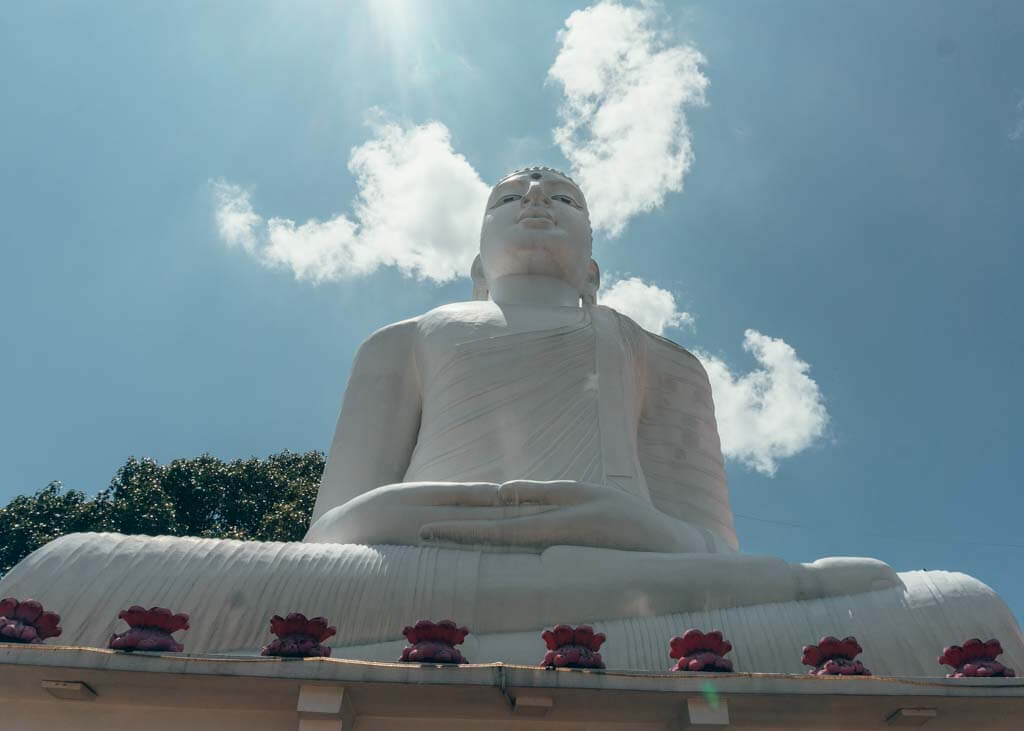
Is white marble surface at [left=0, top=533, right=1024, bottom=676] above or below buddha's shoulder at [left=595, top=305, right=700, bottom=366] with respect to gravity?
below

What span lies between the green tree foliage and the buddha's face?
7701 mm

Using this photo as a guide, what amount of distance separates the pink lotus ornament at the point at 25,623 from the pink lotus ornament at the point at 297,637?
2.62 ft

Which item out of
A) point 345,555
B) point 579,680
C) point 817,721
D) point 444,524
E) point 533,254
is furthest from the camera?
point 533,254

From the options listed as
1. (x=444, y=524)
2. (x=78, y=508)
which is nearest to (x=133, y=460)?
(x=78, y=508)

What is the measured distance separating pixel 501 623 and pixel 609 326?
3282 millimetres

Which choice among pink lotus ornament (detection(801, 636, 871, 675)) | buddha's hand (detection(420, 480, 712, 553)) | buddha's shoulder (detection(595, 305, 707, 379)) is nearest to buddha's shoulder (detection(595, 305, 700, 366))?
buddha's shoulder (detection(595, 305, 707, 379))

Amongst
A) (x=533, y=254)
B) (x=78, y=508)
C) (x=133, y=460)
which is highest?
(x=133, y=460)

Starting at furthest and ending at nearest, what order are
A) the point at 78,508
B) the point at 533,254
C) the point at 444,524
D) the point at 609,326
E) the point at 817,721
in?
the point at 78,508 → the point at 533,254 → the point at 609,326 → the point at 444,524 → the point at 817,721

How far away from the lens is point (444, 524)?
5.11m

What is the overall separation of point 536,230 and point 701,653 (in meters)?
5.21

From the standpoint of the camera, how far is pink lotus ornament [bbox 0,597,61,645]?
3.17 metres

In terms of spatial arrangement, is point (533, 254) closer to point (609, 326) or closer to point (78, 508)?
point (609, 326)

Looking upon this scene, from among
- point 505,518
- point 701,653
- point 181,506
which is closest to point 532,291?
point 505,518

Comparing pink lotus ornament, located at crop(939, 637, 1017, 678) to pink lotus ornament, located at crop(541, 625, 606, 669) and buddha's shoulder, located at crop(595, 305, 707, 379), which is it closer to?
pink lotus ornament, located at crop(541, 625, 606, 669)
